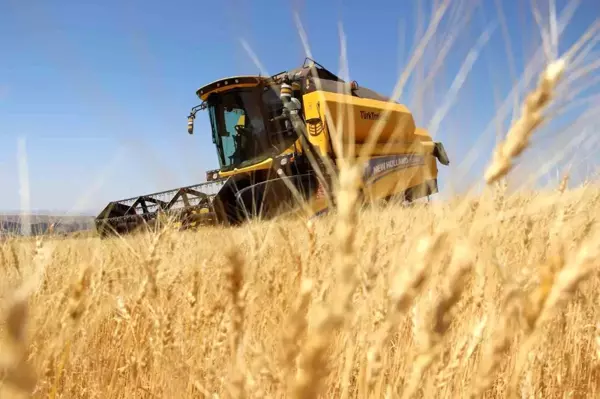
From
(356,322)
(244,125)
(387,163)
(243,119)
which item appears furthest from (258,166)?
(356,322)

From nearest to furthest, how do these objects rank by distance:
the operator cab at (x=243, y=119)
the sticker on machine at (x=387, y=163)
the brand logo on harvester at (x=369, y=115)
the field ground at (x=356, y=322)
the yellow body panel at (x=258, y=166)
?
1. the field ground at (x=356, y=322)
2. the yellow body panel at (x=258, y=166)
3. the operator cab at (x=243, y=119)
4. the sticker on machine at (x=387, y=163)
5. the brand logo on harvester at (x=369, y=115)

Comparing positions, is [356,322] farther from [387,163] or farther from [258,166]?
[387,163]

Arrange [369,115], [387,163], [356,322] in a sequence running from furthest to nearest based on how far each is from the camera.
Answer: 1. [369,115]
2. [387,163]
3. [356,322]

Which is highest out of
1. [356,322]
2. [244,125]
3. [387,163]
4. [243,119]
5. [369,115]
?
[369,115]

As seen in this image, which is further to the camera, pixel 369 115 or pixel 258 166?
pixel 369 115

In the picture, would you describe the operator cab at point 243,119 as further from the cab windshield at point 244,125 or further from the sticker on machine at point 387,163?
the sticker on machine at point 387,163

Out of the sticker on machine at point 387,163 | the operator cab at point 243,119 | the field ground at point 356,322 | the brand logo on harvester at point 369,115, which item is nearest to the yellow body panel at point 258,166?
the operator cab at point 243,119

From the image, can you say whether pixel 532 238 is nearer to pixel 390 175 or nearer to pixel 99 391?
pixel 99 391

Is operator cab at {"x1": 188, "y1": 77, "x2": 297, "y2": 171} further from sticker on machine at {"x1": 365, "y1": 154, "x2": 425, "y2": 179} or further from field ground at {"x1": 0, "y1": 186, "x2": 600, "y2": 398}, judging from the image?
field ground at {"x1": 0, "y1": 186, "x2": 600, "y2": 398}

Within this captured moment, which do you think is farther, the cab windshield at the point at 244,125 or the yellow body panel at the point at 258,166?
the cab windshield at the point at 244,125

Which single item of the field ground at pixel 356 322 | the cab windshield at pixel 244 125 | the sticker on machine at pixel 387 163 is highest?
the cab windshield at pixel 244 125

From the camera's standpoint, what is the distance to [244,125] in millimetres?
7438

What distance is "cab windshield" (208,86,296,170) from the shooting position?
7309 mm

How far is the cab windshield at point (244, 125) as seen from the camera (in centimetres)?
731
